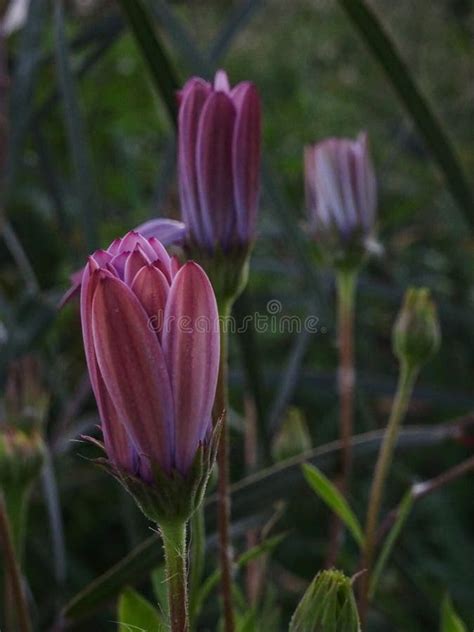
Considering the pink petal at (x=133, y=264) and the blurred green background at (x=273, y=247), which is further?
the blurred green background at (x=273, y=247)

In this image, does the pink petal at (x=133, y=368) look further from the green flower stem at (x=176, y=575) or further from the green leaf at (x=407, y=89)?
the green leaf at (x=407, y=89)

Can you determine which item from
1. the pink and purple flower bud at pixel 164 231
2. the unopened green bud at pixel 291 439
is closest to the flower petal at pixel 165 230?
the pink and purple flower bud at pixel 164 231

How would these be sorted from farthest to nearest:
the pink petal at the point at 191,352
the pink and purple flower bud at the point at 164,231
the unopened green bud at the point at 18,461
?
the unopened green bud at the point at 18,461
the pink and purple flower bud at the point at 164,231
the pink petal at the point at 191,352

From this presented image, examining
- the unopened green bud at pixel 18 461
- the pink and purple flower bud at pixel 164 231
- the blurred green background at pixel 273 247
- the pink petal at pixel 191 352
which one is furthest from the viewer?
the blurred green background at pixel 273 247

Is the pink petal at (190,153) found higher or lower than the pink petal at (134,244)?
higher

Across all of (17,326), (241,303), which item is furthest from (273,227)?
(241,303)

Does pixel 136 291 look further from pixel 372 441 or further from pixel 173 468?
pixel 372 441

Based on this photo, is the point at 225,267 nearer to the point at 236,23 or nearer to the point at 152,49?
the point at 152,49
